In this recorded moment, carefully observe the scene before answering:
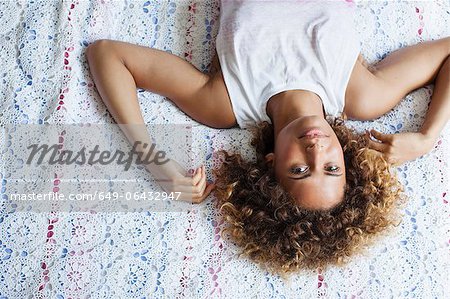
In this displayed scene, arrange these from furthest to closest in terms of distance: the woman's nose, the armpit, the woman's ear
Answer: the armpit, the woman's ear, the woman's nose

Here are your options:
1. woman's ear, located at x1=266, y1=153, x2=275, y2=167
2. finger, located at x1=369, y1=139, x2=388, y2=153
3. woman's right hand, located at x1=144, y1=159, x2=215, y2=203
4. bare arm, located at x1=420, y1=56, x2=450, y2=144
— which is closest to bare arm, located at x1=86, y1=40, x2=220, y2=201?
woman's right hand, located at x1=144, y1=159, x2=215, y2=203

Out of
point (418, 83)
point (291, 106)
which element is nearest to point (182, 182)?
point (291, 106)

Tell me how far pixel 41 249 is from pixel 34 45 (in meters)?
0.48

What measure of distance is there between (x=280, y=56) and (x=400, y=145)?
1.13ft

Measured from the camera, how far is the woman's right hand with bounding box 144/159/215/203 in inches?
52.7

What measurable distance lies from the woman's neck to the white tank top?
0.04ft

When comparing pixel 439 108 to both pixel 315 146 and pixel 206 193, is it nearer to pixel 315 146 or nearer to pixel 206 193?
pixel 315 146

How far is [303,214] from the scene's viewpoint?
127cm

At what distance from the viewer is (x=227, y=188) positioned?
4.39 feet

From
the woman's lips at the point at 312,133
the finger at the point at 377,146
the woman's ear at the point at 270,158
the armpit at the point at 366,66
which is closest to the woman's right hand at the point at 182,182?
the woman's ear at the point at 270,158

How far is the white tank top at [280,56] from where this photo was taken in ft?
4.66

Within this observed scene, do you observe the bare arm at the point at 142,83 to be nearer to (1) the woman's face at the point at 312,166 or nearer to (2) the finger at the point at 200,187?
(2) the finger at the point at 200,187

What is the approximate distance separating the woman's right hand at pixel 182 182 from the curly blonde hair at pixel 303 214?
37 millimetres

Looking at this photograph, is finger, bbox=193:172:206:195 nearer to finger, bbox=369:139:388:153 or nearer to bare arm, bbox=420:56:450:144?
finger, bbox=369:139:388:153
